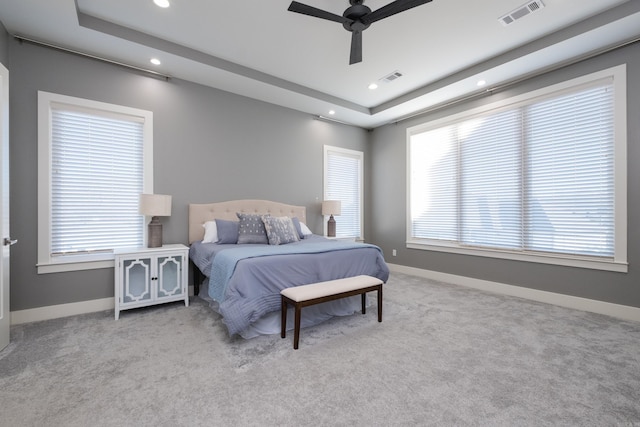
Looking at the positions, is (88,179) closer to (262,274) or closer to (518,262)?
(262,274)

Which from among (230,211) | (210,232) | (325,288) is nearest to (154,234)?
(210,232)

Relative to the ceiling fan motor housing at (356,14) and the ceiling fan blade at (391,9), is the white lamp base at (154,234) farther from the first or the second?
the ceiling fan blade at (391,9)

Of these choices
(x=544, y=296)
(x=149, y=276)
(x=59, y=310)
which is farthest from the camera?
(x=544, y=296)

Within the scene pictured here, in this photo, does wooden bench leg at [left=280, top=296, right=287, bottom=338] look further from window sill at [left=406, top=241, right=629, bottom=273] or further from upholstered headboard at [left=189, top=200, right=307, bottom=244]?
window sill at [left=406, top=241, right=629, bottom=273]

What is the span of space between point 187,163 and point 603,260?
202 inches

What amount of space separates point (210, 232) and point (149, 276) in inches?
34.9

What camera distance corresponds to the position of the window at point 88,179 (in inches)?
117

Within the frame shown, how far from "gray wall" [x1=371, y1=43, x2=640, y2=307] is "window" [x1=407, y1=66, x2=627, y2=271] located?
0.27ft

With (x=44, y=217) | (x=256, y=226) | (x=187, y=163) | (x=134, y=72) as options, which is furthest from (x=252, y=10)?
(x=44, y=217)

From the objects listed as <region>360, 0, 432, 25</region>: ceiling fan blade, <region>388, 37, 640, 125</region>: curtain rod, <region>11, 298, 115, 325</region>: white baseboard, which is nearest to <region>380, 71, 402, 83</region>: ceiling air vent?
<region>388, 37, 640, 125</region>: curtain rod

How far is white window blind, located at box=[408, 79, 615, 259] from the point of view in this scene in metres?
3.17

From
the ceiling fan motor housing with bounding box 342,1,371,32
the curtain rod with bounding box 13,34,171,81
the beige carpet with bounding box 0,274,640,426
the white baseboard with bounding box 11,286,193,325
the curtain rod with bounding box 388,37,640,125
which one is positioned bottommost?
the beige carpet with bounding box 0,274,640,426

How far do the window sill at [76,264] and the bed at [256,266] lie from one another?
2.96 ft

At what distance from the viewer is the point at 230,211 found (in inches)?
165
